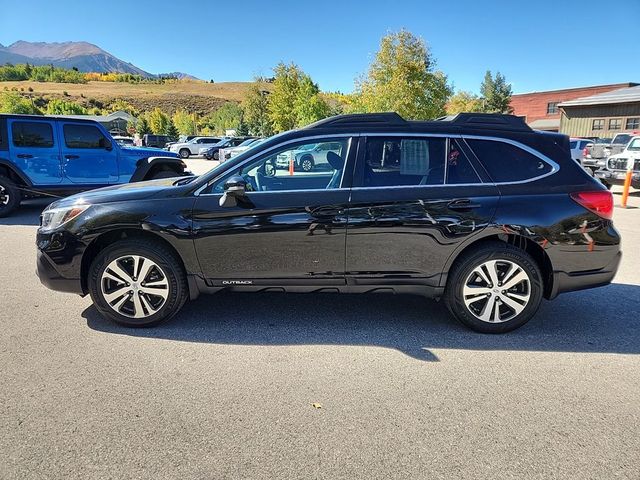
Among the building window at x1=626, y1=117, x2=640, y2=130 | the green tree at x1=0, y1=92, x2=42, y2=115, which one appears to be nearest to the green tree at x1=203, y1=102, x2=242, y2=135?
the green tree at x1=0, y1=92, x2=42, y2=115

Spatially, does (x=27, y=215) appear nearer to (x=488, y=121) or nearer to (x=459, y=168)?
(x=459, y=168)

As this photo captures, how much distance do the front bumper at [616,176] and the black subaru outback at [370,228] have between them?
38.8ft

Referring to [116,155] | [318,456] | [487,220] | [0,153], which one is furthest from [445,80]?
[318,456]

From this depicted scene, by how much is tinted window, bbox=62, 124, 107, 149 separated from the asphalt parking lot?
6.12 metres

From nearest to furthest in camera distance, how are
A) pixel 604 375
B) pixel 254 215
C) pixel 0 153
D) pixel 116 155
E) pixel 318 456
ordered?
pixel 318 456 → pixel 604 375 → pixel 254 215 → pixel 0 153 → pixel 116 155

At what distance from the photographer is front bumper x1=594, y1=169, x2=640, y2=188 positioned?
13.2m

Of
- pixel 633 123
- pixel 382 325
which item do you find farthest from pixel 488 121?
pixel 633 123

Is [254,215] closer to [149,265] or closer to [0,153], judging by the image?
[149,265]

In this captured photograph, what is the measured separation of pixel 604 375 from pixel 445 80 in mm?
26144

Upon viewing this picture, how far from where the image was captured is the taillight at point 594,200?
12.0ft

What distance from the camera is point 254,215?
142 inches

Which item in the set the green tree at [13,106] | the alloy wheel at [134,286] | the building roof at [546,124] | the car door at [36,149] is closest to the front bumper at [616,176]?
the alloy wheel at [134,286]

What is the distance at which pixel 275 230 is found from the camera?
3615 mm

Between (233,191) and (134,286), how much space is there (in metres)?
1.21
